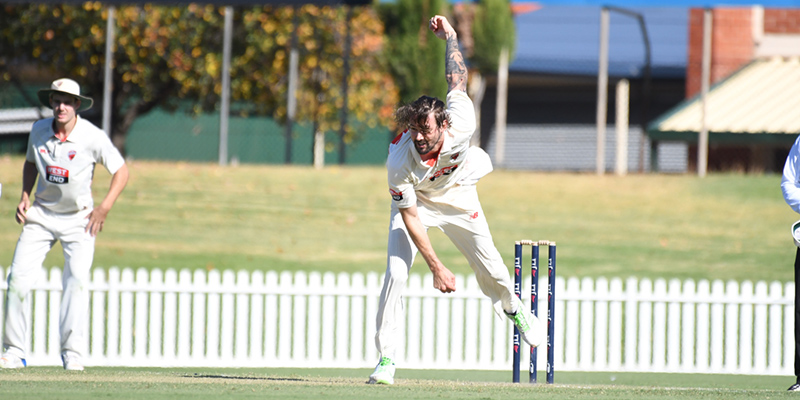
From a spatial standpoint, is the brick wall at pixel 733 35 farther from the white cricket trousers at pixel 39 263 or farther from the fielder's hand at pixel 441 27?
the white cricket trousers at pixel 39 263

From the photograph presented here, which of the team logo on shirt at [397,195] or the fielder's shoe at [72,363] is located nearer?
A: the team logo on shirt at [397,195]

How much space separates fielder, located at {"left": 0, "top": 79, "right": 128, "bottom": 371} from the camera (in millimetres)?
6148

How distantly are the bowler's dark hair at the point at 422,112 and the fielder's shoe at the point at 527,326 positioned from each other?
154 centimetres

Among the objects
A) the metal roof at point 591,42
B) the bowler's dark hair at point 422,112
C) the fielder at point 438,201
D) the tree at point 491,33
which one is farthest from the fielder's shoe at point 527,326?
the metal roof at point 591,42

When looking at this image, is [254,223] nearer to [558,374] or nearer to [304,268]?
[304,268]

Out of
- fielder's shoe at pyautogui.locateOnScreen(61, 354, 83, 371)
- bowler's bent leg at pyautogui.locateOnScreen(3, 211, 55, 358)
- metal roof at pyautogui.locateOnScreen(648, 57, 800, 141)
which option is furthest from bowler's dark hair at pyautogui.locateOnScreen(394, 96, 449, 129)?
metal roof at pyautogui.locateOnScreen(648, 57, 800, 141)

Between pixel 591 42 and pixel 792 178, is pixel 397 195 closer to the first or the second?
pixel 792 178

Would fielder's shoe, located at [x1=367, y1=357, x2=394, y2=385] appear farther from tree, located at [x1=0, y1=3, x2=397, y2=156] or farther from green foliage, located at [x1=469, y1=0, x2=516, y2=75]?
green foliage, located at [x1=469, y1=0, x2=516, y2=75]

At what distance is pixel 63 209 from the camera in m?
6.22

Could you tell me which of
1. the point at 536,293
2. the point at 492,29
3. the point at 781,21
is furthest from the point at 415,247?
the point at 781,21

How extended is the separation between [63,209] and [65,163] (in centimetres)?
32

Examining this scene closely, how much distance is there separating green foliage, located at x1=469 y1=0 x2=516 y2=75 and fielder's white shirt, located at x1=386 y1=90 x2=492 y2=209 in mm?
16279

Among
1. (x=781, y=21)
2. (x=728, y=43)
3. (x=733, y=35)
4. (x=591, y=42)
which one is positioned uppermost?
(x=591, y=42)

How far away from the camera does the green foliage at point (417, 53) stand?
19.0 m
